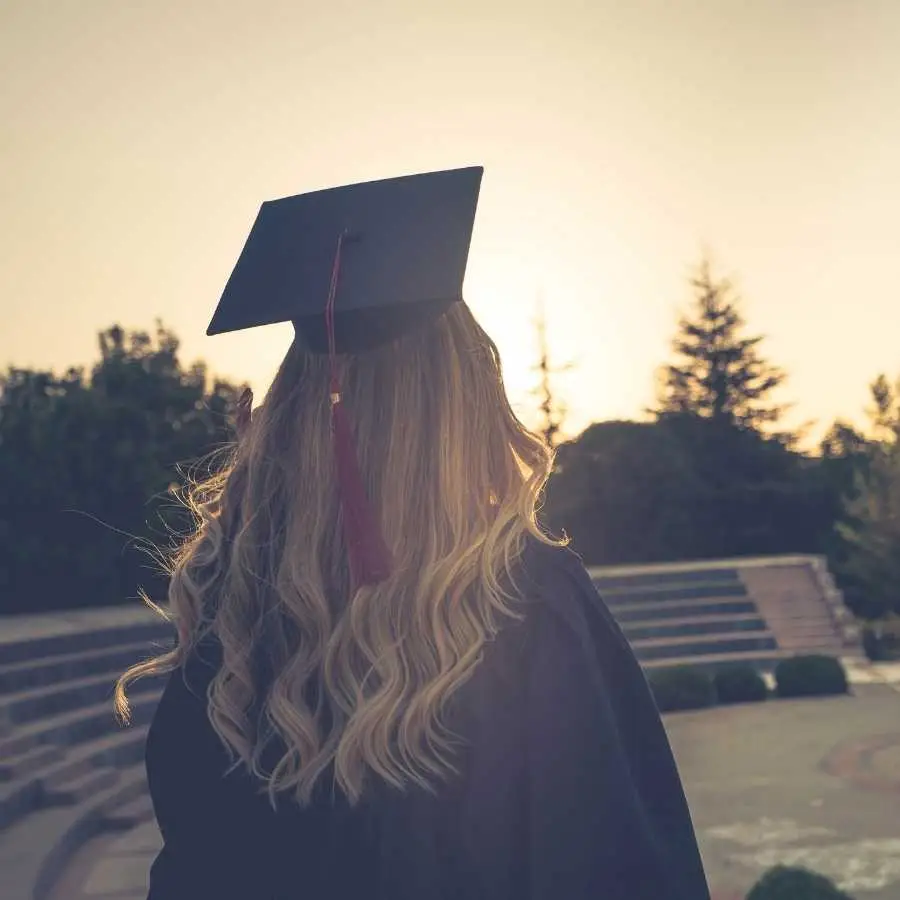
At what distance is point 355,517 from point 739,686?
12566 mm

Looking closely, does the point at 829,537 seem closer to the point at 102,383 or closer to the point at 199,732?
the point at 102,383

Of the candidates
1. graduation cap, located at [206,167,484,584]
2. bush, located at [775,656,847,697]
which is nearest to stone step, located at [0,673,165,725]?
bush, located at [775,656,847,697]

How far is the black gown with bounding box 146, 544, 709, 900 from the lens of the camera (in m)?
1.34

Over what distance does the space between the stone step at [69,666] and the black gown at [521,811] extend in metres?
7.86

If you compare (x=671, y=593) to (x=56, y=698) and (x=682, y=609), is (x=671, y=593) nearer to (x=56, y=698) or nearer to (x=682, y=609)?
(x=682, y=609)

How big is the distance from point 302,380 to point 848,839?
693 cm

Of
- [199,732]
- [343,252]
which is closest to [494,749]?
[199,732]

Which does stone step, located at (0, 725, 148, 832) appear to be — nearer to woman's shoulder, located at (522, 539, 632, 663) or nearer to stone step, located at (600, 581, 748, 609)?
woman's shoulder, located at (522, 539, 632, 663)

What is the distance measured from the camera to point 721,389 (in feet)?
127

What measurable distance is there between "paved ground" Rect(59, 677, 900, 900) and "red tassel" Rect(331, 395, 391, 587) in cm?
534

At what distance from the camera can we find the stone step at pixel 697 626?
1680 cm

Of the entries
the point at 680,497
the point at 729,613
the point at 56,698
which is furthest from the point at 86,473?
the point at 680,497

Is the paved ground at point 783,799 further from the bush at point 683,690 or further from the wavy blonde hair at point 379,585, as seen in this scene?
the wavy blonde hair at point 379,585

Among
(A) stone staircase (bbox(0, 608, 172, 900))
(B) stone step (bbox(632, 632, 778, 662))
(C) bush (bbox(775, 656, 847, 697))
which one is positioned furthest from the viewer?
(B) stone step (bbox(632, 632, 778, 662))
